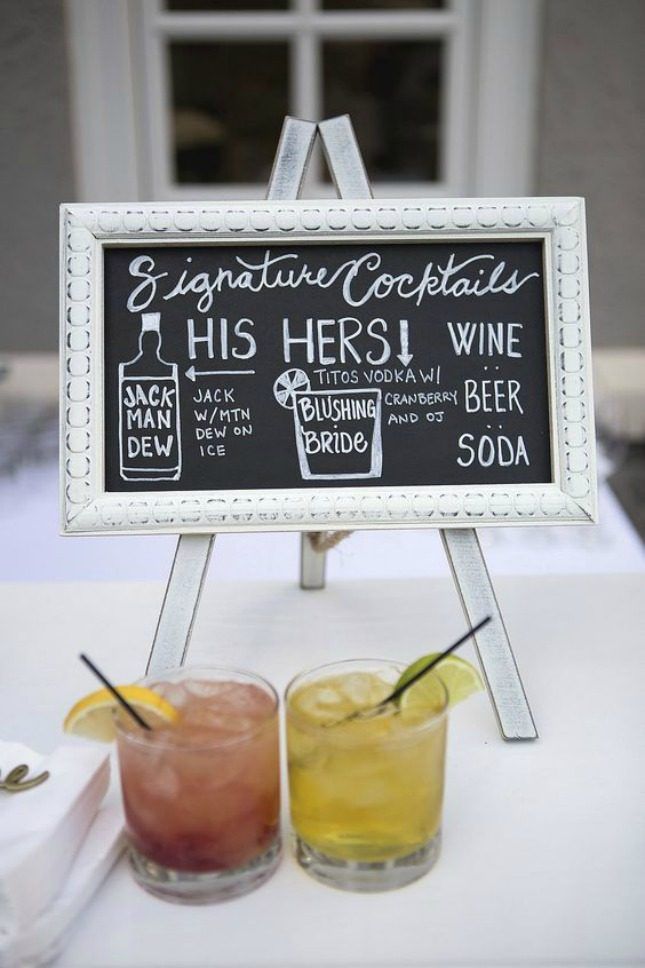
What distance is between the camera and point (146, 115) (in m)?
2.95

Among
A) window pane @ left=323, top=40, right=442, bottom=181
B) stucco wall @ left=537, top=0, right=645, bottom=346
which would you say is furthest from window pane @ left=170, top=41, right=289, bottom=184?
stucco wall @ left=537, top=0, right=645, bottom=346

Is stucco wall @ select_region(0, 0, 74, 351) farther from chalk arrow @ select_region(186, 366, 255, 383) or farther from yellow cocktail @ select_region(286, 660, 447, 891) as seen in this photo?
yellow cocktail @ select_region(286, 660, 447, 891)

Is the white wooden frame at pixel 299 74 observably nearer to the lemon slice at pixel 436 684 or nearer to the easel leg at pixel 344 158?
the easel leg at pixel 344 158

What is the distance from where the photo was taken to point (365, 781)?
587 millimetres

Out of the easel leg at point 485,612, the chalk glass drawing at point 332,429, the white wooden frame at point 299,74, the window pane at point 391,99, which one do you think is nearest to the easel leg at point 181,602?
the chalk glass drawing at point 332,429

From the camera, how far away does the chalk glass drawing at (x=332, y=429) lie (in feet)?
2.68

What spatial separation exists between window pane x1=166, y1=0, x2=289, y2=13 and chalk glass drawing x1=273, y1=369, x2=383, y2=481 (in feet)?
8.03

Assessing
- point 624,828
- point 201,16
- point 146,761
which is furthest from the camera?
point 201,16

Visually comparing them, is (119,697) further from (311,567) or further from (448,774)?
(311,567)

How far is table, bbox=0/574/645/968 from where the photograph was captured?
58 centimetres

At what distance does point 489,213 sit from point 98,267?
0.35 m

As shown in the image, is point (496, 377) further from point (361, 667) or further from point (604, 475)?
point (604, 475)

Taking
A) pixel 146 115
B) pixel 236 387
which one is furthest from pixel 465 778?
pixel 146 115

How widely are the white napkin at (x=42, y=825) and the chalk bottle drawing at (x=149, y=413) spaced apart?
0.25 m
